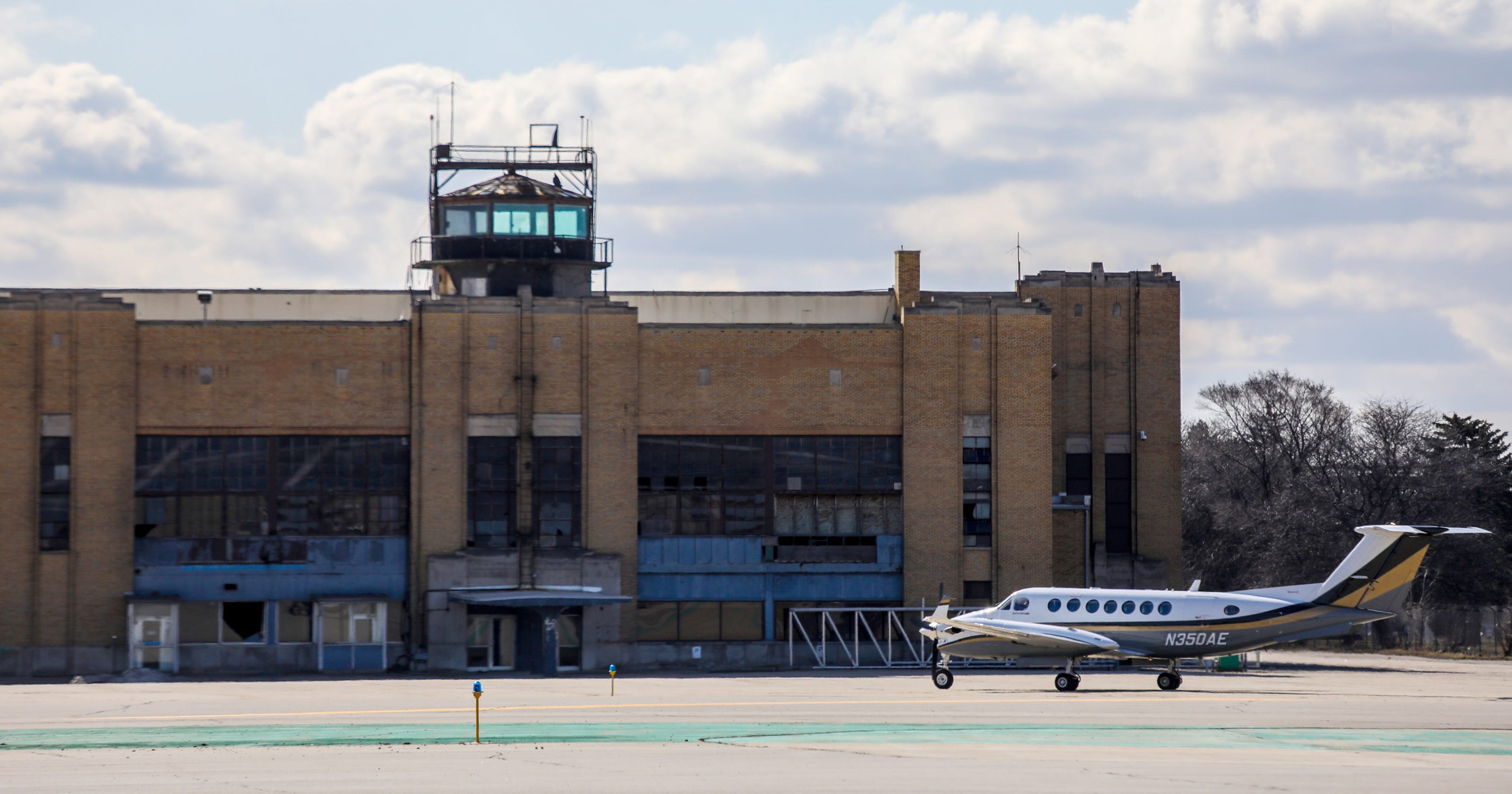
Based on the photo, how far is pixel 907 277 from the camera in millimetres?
67062

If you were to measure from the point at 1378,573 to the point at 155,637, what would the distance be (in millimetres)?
41304

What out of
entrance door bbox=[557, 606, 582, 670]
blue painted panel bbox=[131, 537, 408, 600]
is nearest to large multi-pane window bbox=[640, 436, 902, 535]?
entrance door bbox=[557, 606, 582, 670]

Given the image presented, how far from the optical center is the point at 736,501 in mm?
62844

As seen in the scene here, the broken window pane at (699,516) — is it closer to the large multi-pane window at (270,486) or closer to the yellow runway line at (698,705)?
the large multi-pane window at (270,486)

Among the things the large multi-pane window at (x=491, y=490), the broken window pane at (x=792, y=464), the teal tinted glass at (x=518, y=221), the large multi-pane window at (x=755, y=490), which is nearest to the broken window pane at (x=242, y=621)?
the large multi-pane window at (x=491, y=490)

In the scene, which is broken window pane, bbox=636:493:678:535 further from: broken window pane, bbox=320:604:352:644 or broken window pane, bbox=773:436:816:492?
broken window pane, bbox=320:604:352:644

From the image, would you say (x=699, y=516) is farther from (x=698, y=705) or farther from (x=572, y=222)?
(x=698, y=705)

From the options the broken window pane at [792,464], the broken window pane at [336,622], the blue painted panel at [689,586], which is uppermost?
the broken window pane at [792,464]

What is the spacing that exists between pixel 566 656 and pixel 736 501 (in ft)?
28.0

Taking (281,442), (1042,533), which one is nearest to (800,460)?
(1042,533)

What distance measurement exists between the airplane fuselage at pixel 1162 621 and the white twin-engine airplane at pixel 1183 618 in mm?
20

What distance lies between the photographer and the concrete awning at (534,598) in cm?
5969

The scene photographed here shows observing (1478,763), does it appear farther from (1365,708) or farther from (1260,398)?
(1260,398)

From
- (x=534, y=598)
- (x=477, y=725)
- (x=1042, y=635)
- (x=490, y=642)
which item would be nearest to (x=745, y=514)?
(x=534, y=598)
